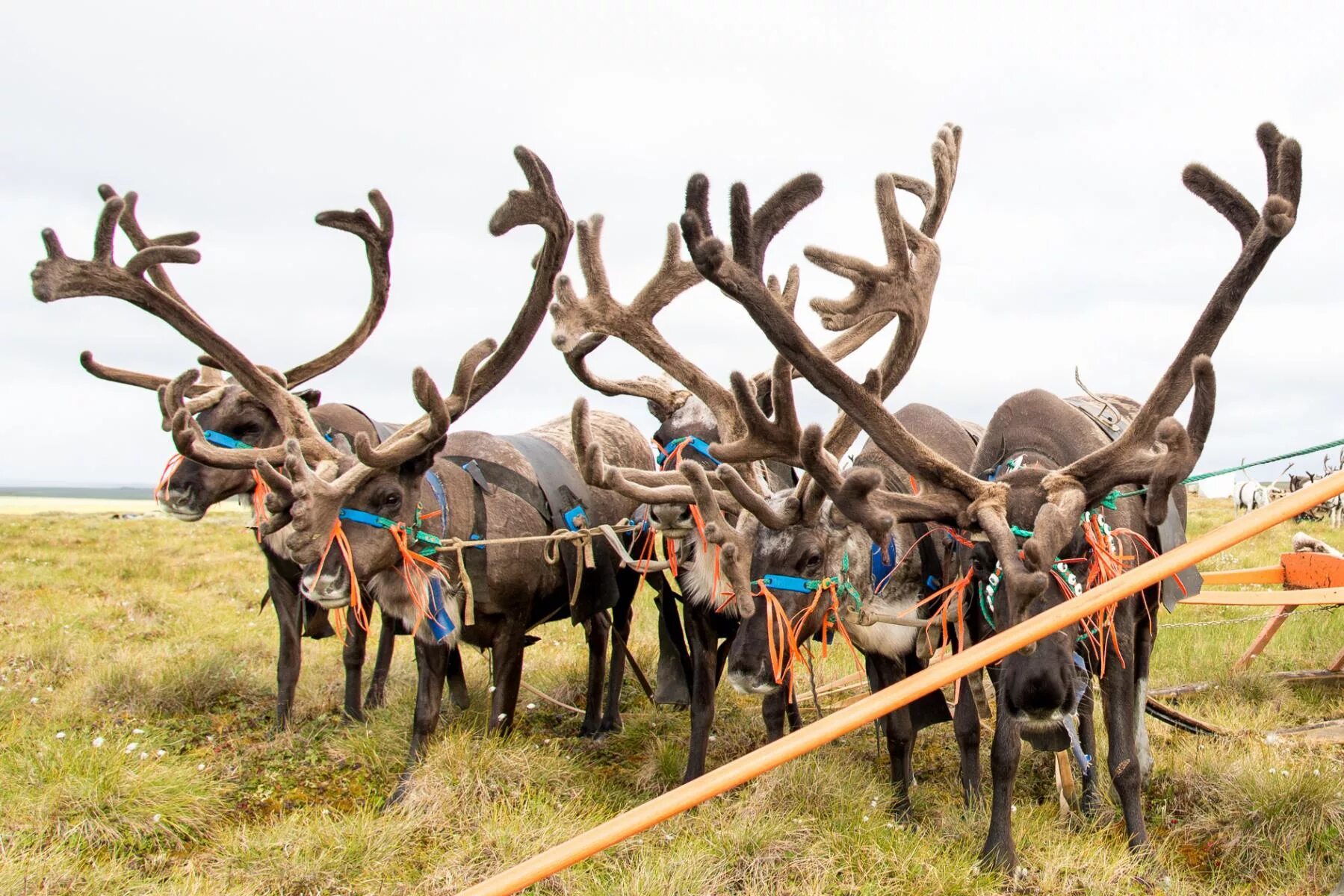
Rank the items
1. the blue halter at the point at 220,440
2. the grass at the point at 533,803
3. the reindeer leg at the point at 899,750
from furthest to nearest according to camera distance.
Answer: the blue halter at the point at 220,440, the reindeer leg at the point at 899,750, the grass at the point at 533,803

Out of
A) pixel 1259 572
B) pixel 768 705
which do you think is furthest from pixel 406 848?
pixel 1259 572

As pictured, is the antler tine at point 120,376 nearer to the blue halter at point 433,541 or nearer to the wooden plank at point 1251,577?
the blue halter at point 433,541

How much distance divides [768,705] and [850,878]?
1.39 meters

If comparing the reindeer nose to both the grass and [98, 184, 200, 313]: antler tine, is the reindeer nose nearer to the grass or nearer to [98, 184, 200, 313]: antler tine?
the grass

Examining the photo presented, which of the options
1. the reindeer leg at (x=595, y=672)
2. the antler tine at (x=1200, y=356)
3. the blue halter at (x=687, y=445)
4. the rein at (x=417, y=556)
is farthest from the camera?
the reindeer leg at (x=595, y=672)

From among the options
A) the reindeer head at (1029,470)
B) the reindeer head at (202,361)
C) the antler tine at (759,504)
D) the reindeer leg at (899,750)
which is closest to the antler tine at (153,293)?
the reindeer head at (202,361)

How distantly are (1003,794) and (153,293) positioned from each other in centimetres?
484

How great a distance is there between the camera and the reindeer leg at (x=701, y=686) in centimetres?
496

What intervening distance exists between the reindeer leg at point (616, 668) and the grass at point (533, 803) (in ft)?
0.52

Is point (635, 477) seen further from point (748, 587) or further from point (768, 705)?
point (768, 705)

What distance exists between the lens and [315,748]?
5438 mm

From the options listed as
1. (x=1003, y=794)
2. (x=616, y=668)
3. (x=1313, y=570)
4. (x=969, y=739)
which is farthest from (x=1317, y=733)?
(x=616, y=668)

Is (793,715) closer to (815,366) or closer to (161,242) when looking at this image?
(815,366)

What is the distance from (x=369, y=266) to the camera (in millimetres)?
5887
